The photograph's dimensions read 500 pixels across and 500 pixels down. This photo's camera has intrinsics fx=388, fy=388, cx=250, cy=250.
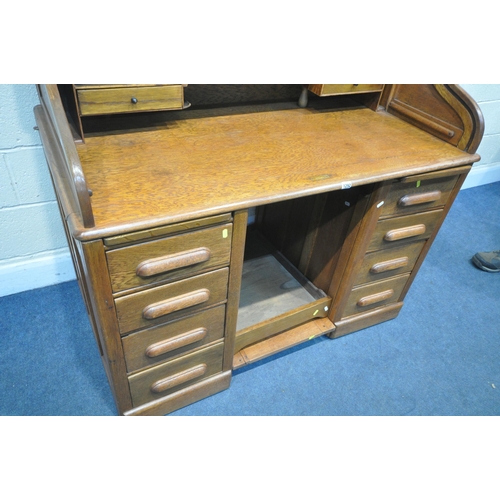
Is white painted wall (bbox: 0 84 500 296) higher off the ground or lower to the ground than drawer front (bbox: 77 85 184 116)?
lower

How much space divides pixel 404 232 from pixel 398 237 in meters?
0.03

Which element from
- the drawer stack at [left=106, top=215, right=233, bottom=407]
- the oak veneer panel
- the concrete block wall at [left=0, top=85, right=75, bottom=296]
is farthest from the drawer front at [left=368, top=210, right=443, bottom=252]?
the concrete block wall at [left=0, top=85, right=75, bottom=296]

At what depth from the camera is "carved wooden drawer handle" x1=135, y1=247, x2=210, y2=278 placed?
2.94 feet

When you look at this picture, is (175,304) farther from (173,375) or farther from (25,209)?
(25,209)

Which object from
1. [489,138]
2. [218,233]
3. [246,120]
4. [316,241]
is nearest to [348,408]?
[316,241]

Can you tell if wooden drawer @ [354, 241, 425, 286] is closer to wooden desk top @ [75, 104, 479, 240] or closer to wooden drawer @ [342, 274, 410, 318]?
wooden drawer @ [342, 274, 410, 318]

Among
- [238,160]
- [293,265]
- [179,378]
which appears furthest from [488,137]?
[179,378]

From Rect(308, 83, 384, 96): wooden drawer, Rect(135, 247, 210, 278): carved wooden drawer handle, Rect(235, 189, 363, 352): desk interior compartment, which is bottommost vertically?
Rect(235, 189, 363, 352): desk interior compartment

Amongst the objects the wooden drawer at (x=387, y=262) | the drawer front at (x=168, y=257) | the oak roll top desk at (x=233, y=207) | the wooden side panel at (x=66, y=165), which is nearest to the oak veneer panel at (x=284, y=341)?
the oak roll top desk at (x=233, y=207)

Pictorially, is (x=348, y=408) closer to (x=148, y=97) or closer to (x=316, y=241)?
(x=316, y=241)

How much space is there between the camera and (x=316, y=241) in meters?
1.52

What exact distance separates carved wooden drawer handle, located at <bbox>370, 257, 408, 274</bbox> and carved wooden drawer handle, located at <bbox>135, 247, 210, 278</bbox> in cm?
75

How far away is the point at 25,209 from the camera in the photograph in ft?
4.87

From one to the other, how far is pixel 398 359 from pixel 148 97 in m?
1.36
